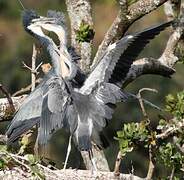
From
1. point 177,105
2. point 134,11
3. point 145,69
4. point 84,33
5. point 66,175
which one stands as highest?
point 134,11

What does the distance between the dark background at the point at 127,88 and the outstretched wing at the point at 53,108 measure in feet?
9.63

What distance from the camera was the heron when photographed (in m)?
4.25

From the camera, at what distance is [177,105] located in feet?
13.0

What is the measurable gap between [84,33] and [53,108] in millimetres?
491

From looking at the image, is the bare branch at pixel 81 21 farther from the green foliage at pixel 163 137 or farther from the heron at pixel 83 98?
the green foliage at pixel 163 137

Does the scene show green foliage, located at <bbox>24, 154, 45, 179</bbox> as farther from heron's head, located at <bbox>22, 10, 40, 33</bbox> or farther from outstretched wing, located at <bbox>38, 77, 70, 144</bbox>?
heron's head, located at <bbox>22, 10, 40, 33</bbox>

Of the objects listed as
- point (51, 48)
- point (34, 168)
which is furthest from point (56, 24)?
point (34, 168)

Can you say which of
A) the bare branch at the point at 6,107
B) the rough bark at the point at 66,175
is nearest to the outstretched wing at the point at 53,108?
the bare branch at the point at 6,107

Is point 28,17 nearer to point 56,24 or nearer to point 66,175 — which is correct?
point 56,24

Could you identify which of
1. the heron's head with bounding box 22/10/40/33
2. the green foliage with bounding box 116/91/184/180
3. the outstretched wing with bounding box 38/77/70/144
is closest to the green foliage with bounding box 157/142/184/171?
the green foliage with bounding box 116/91/184/180

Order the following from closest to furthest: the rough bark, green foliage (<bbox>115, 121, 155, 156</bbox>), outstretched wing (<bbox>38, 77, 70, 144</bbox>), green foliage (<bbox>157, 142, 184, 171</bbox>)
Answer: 1. the rough bark
2. green foliage (<bbox>115, 121, 155, 156</bbox>)
3. green foliage (<bbox>157, 142, 184, 171</bbox>)
4. outstretched wing (<bbox>38, 77, 70, 144</bbox>)

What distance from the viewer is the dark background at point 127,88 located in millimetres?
9633

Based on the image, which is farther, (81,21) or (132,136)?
(81,21)

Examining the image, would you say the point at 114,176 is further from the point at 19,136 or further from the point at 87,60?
the point at 87,60
